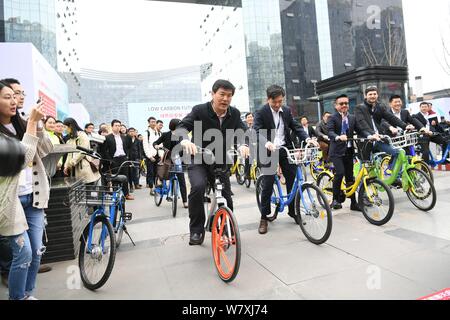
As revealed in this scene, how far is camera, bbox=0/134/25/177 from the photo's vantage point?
97 centimetres

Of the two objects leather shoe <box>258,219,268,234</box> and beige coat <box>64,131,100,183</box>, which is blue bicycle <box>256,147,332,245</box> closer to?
leather shoe <box>258,219,268,234</box>

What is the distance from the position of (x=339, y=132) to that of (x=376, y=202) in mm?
1306

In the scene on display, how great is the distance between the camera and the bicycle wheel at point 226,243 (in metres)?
2.63

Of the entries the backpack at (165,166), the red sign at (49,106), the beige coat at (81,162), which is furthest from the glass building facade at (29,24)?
the backpack at (165,166)

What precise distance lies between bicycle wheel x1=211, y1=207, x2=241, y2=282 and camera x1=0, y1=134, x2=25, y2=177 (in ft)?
6.21

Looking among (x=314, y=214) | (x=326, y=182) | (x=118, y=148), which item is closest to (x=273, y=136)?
(x=314, y=214)

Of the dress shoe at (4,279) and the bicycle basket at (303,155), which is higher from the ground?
the bicycle basket at (303,155)

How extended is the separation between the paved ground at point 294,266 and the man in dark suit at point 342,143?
63 cm

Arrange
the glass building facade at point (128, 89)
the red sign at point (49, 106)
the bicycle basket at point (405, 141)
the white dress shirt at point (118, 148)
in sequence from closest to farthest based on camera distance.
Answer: the bicycle basket at point (405, 141)
the white dress shirt at point (118, 148)
the red sign at point (49, 106)
the glass building facade at point (128, 89)

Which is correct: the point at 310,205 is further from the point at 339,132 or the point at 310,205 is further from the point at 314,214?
the point at 339,132

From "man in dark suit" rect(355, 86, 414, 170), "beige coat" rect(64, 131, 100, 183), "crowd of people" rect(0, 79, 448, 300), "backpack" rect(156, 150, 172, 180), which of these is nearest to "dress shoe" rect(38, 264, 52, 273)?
"crowd of people" rect(0, 79, 448, 300)

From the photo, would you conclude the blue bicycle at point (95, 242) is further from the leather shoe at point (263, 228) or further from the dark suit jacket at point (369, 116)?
the dark suit jacket at point (369, 116)
